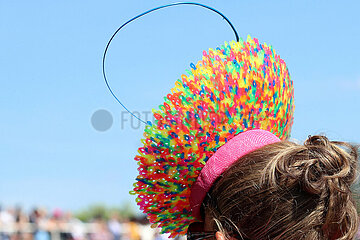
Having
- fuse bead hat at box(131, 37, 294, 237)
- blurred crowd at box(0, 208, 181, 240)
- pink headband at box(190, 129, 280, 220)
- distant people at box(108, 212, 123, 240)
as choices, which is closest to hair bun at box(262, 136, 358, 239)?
pink headband at box(190, 129, 280, 220)

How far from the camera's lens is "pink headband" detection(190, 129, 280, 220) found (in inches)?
62.1

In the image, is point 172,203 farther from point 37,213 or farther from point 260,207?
point 37,213

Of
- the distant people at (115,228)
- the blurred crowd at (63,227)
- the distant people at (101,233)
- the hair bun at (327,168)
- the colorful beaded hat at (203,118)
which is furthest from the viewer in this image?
the distant people at (115,228)

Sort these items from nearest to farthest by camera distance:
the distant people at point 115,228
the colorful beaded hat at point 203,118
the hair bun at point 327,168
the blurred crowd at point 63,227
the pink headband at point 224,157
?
1. the hair bun at point 327,168
2. the pink headband at point 224,157
3. the colorful beaded hat at point 203,118
4. the blurred crowd at point 63,227
5. the distant people at point 115,228

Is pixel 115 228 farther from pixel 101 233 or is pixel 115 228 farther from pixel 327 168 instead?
pixel 327 168

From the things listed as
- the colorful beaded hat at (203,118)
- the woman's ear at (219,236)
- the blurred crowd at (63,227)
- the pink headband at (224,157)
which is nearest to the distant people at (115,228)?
the blurred crowd at (63,227)

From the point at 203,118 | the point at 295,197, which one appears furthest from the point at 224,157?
the point at 295,197

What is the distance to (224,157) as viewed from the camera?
5.25 feet

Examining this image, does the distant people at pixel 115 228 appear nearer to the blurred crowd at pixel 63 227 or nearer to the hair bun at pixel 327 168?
the blurred crowd at pixel 63 227

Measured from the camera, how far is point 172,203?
1823 mm

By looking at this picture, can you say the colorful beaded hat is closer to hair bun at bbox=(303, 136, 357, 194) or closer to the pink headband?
the pink headband

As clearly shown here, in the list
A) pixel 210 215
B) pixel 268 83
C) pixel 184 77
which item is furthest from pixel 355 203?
pixel 184 77

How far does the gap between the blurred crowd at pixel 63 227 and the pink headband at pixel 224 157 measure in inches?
283

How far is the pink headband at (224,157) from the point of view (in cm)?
158
